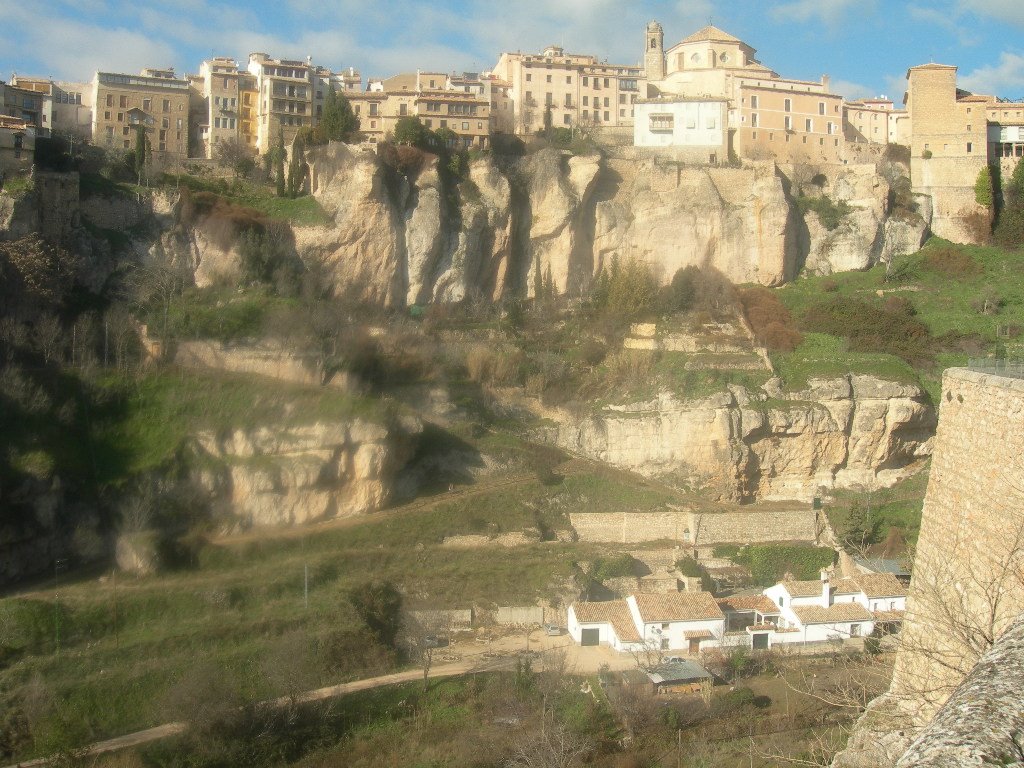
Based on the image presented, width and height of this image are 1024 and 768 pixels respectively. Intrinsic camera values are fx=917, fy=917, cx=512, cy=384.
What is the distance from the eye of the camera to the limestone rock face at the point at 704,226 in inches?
1540

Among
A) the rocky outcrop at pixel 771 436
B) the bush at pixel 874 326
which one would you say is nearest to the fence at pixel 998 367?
the rocky outcrop at pixel 771 436

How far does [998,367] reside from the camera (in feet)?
24.0

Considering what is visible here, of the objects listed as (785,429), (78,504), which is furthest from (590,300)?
(78,504)

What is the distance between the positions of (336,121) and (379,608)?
21.4 metres

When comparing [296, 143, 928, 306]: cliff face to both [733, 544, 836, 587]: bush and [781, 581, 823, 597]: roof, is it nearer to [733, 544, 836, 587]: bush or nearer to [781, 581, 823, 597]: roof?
[733, 544, 836, 587]: bush

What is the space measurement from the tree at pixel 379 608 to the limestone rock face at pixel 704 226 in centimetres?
2099

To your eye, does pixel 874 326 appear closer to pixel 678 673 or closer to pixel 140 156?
pixel 678 673

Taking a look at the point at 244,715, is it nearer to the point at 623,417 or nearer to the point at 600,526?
the point at 600,526

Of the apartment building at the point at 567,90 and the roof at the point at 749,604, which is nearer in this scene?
the roof at the point at 749,604

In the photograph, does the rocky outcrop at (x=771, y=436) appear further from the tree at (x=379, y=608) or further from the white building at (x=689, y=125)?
the white building at (x=689, y=125)

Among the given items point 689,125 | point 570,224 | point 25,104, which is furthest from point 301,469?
point 689,125

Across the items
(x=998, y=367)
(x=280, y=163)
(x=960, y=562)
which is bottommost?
(x=960, y=562)

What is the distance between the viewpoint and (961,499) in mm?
6359

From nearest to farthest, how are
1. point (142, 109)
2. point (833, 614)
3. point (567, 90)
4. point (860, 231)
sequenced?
point (833, 614) < point (142, 109) < point (860, 231) < point (567, 90)
